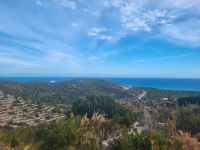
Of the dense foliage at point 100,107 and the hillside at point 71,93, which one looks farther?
the hillside at point 71,93

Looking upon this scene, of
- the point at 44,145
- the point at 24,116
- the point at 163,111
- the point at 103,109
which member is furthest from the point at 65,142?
the point at 24,116

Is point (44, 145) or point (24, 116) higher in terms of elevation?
point (44, 145)

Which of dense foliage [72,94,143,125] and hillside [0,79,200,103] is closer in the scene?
dense foliage [72,94,143,125]

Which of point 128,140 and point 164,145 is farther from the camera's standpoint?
point 128,140

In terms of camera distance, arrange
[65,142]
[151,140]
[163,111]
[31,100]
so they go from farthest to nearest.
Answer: [31,100], [163,111], [65,142], [151,140]

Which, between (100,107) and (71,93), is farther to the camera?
(71,93)

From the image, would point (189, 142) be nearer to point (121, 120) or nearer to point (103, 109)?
point (121, 120)

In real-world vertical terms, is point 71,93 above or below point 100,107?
below

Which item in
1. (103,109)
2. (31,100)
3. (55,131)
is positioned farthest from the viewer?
(31,100)

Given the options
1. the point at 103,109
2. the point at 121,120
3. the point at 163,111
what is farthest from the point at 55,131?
the point at 103,109
